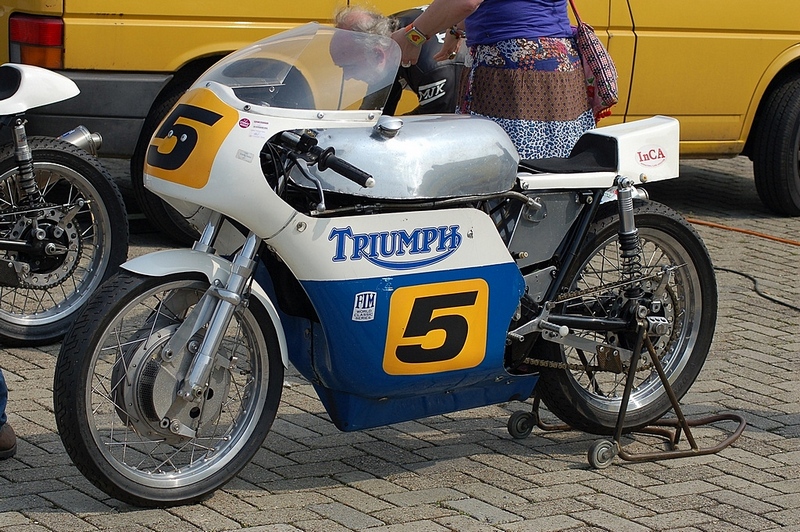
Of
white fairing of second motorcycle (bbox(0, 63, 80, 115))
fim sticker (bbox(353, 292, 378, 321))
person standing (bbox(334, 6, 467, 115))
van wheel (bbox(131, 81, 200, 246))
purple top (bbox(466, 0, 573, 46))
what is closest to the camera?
fim sticker (bbox(353, 292, 378, 321))

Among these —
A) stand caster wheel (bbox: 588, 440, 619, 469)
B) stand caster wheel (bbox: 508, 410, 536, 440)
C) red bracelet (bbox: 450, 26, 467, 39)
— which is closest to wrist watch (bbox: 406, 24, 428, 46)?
red bracelet (bbox: 450, 26, 467, 39)

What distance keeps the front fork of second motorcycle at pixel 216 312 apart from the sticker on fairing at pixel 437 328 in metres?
0.46

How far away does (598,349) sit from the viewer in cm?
459

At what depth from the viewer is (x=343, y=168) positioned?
372 centimetres

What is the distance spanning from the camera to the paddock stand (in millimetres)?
4523

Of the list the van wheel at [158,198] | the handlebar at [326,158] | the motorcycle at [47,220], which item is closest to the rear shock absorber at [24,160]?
the motorcycle at [47,220]

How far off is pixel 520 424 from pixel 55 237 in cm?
230

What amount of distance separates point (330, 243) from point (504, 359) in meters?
0.89

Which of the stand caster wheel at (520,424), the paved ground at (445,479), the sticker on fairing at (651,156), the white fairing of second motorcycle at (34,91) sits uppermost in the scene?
Result: the sticker on fairing at (651,156)

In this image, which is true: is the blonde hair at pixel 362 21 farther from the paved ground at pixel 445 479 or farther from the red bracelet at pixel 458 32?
the paved ground at pixel 445 479

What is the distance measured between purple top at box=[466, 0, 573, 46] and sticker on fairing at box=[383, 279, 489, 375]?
1050mm

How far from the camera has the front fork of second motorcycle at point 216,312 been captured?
3.90 meters

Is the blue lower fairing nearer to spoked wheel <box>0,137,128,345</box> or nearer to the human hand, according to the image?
the human hand

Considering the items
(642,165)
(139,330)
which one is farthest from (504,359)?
(139,330)
